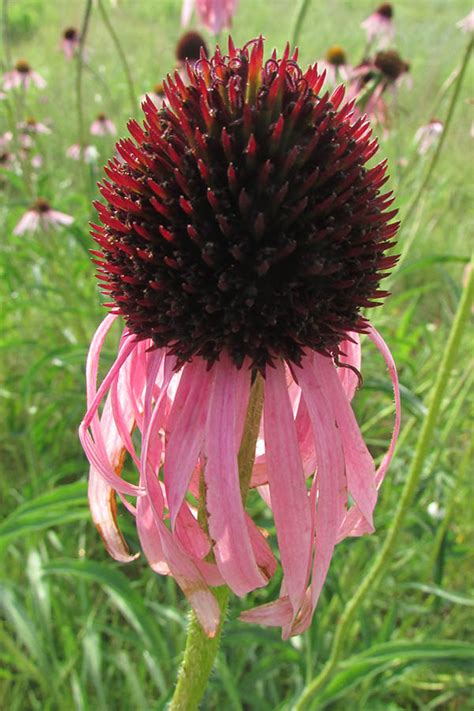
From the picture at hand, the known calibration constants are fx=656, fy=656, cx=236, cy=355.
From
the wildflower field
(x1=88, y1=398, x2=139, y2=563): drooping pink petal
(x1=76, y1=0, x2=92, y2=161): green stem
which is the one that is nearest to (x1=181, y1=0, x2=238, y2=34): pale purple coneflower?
the wildflower field

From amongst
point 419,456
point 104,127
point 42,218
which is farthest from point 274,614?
point 104,127

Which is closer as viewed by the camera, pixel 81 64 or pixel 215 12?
pixel 81 64

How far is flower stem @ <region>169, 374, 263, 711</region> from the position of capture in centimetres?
46

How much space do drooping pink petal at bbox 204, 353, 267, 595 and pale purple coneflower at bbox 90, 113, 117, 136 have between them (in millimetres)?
2699

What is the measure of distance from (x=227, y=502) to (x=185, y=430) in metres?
0.06

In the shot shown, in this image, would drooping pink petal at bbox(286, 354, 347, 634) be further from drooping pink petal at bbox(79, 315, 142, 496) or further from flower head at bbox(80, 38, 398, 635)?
drooping pink petal at bbox(79, 315, 142, 496)

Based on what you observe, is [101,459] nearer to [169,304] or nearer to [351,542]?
[169,304]

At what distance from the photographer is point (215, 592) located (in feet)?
1.55

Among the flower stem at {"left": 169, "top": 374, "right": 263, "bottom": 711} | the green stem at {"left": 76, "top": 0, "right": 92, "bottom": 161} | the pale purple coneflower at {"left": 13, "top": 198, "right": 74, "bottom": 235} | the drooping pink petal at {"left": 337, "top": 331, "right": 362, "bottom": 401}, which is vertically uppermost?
the green stem at {"left": 76, "top": 0, "right": 92, "bottom": 161}

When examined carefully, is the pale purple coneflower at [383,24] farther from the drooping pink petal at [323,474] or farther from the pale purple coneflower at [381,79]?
the drooping pink petal at [323,474]

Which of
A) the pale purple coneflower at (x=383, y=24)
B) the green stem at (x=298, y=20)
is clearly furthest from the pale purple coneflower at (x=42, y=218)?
the pale purple coneflower at (x=383, y=24)

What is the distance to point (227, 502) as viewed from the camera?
42 cm

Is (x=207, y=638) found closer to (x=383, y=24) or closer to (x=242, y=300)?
(x=242, y=300)

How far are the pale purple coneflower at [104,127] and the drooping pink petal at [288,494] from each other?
2693 millimetres
